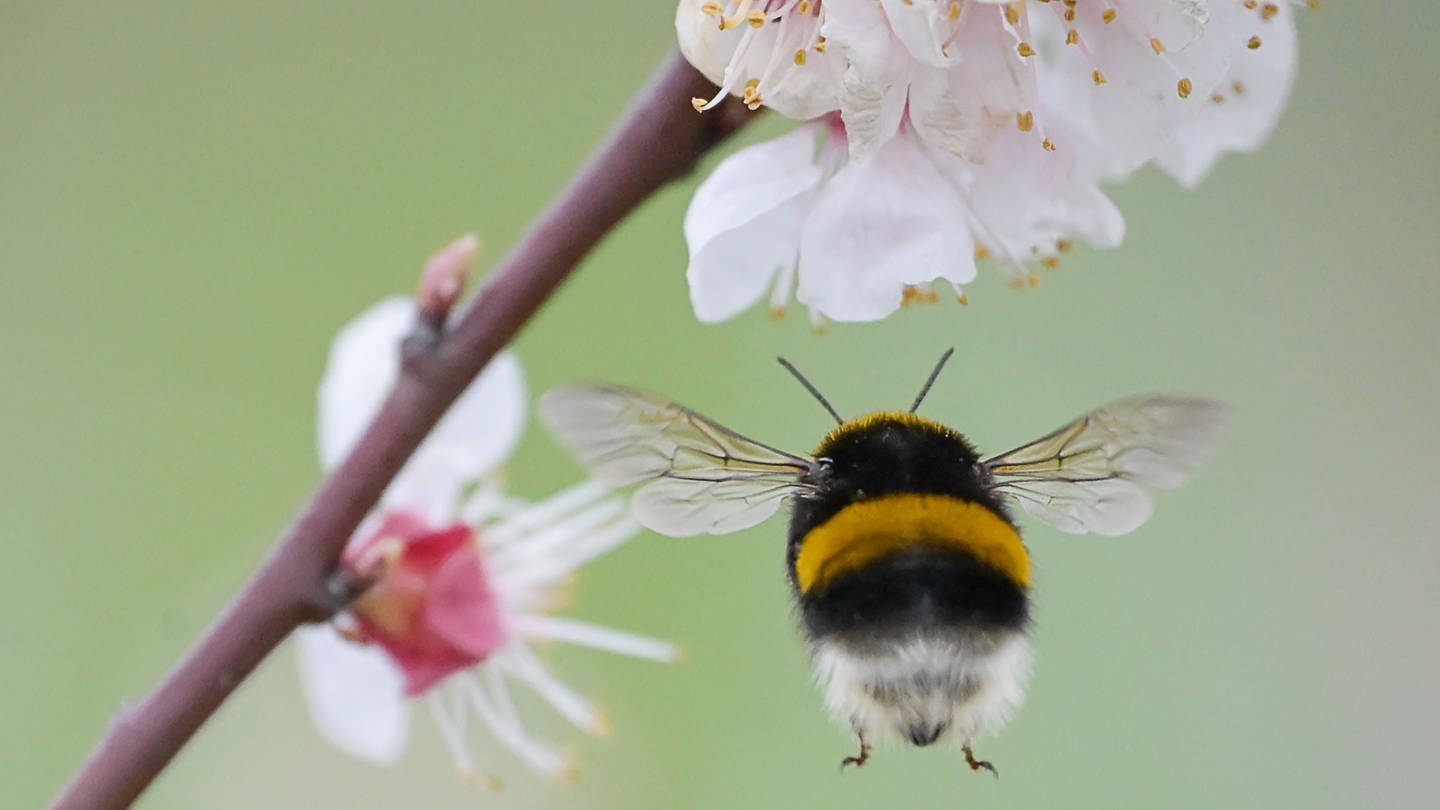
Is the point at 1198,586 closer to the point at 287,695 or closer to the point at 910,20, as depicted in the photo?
the point at 287,695

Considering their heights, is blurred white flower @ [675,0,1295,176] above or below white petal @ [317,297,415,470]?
above

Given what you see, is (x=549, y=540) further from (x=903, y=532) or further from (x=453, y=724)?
(x=903, y=532)

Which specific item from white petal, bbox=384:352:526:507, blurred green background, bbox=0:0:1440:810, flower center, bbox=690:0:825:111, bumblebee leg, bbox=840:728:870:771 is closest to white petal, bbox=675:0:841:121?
flower center, bbox=690:0:825:111

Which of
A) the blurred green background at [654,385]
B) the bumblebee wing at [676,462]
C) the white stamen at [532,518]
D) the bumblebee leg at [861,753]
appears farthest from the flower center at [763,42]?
the blurred green background at [654,385]

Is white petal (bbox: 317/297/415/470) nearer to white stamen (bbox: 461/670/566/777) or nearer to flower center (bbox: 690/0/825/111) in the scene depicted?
white stamen (bbox: 461/670/566/777)

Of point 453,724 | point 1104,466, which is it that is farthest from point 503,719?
point 1104,466

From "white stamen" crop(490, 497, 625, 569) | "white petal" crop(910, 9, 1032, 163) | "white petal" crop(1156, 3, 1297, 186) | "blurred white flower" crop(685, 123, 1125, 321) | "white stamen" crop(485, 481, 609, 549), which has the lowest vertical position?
"white stamen" crop(490, 497, 625, 569)

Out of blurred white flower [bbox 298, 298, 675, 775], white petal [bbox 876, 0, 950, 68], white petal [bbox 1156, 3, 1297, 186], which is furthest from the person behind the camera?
blurred white flower [bbox 298, 298, 675, 775]
